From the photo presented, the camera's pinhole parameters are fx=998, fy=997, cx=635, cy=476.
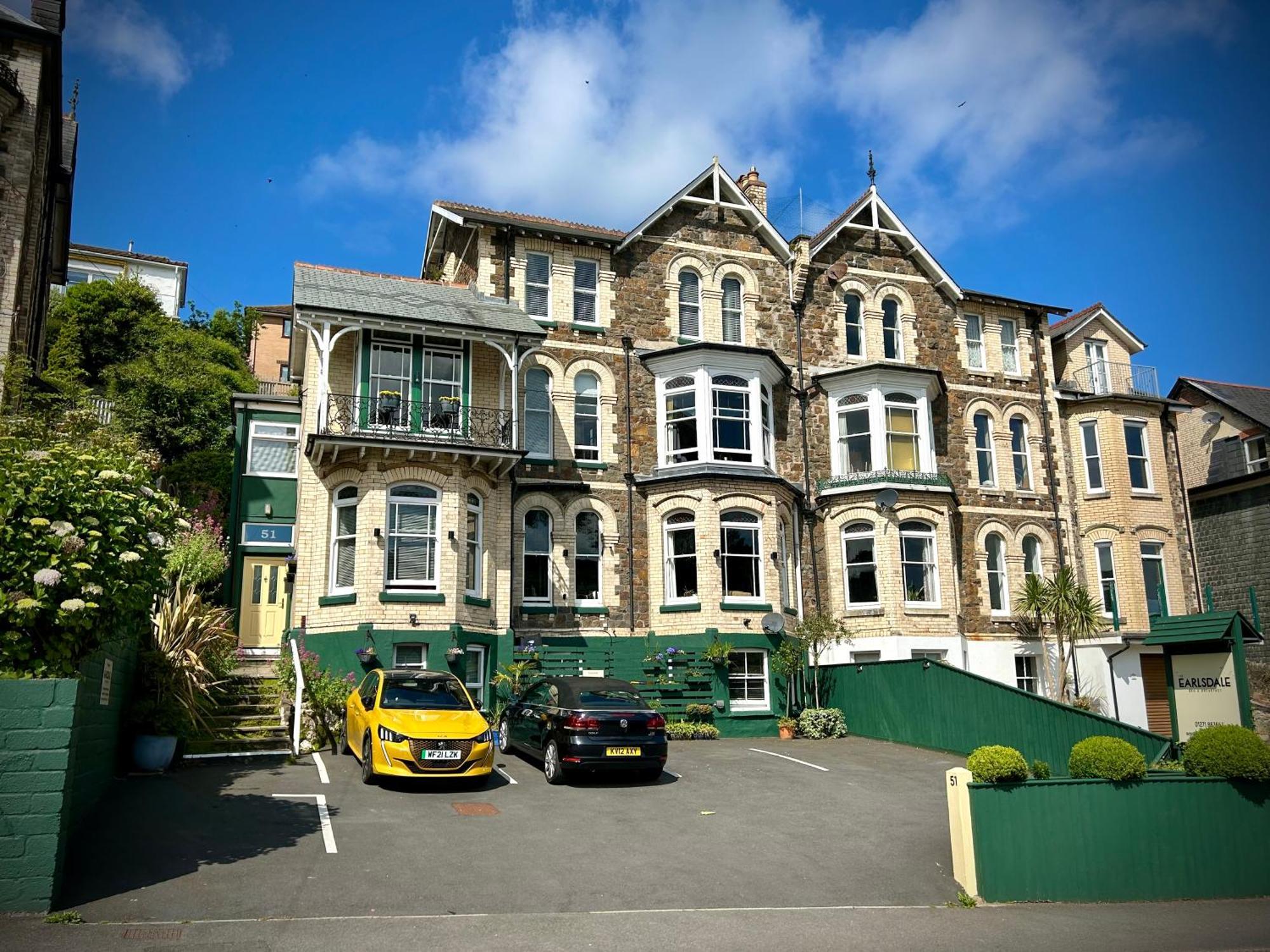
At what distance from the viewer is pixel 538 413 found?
2498cm

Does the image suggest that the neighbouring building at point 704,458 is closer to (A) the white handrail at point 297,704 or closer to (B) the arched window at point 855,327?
(B) the arched window at point 855,327

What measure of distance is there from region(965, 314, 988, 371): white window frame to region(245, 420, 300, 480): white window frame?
19372 millimetres

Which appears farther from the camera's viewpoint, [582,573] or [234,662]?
[582,573]

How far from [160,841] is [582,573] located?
47.2 ft

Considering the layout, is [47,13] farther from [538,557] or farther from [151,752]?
[151,752]

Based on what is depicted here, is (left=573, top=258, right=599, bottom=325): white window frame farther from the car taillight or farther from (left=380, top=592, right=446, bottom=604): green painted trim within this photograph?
the car taillight

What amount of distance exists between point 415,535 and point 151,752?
25.8ft

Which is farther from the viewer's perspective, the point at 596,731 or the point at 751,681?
the point at 751,681

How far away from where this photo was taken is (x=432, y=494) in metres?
21.9

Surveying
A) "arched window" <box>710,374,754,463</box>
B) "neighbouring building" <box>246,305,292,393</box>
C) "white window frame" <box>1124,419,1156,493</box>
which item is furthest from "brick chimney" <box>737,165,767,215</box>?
"neighbouring building" <box>246,305,292,393</box>

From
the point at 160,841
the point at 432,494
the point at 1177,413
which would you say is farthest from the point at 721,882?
the point at 1177,413

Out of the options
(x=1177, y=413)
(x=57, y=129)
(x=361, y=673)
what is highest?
(x=57, y=129)

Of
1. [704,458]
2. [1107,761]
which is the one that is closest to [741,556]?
[704,458]

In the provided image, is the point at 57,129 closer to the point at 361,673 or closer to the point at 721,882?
the point at 361,673
